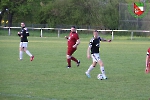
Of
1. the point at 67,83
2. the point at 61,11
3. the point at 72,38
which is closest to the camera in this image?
the point at 67,83

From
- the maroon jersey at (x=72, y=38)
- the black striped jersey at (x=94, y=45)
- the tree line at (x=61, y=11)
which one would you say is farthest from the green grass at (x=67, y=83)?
the tree line at (x=61, y=11)

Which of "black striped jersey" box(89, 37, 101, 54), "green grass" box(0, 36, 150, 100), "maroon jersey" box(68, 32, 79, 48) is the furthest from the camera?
"maroon jersey" box(68, 32, 79, 48)

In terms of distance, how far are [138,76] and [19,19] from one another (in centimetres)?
6283

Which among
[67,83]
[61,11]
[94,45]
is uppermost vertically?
[61,11]

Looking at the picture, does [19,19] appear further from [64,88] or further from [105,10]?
[64,88]

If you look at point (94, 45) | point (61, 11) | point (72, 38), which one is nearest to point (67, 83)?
point (94, 45)

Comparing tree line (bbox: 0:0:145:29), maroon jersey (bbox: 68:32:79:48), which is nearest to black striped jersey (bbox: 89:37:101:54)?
maroon jersey (bbox: 68:32:79:48)

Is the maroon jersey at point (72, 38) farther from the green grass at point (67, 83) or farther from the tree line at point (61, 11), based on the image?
the tree line at point (61, 11)

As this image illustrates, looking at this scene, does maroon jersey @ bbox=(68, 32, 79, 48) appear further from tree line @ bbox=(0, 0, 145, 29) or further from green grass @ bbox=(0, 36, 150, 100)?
tree line @ bbox=(0, 0, 145, 29)

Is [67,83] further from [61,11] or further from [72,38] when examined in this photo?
[61,11]

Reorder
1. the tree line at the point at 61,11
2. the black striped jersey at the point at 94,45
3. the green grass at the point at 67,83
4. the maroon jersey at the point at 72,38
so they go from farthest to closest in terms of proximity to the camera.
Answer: the tree line at the point at 61,11 < the maroon jersey at the point at 72,38 < the black striped jersey at the point at 94,45 < the green grass at the point at 67,83

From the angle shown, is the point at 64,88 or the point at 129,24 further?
the point at 129,24

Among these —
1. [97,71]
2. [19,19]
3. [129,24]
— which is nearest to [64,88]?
[97,71]

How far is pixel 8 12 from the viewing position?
71.1m
